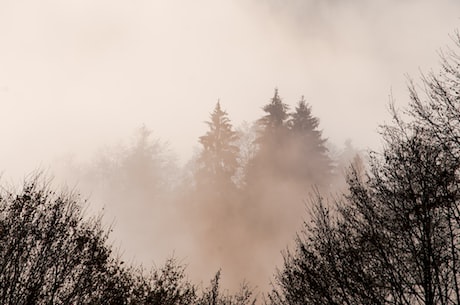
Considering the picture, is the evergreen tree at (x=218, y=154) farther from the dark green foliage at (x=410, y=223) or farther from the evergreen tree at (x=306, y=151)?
the dark green foliage at (x=410, y=223)

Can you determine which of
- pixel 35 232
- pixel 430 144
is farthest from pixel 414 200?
pixel 35 232

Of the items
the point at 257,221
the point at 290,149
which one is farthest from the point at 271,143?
the point at 257,221

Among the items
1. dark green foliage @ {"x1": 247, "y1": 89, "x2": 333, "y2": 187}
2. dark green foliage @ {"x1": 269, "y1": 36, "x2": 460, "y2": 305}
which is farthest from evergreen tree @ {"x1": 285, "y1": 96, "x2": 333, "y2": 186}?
dark green foliage @ {"x1": 269, "y1": 36, "x2": 460, "y2": 305}

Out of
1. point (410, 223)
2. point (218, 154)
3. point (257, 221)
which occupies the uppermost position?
point (218, 154)

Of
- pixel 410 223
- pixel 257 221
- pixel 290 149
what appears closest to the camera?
pixel 410 223

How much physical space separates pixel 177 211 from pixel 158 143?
48.7 ft

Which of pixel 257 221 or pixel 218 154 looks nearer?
pixel 257 221

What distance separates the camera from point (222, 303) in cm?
1923

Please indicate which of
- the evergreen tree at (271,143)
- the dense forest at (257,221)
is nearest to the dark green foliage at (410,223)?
the dense forest at (257,221)

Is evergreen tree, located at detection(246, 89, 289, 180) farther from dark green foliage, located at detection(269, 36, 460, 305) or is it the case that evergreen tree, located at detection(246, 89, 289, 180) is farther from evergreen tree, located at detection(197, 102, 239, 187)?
dark green foliage, located at detection(269, 36, 460, 305)

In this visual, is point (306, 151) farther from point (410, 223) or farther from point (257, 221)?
point (410, 223)

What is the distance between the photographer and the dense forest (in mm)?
7473

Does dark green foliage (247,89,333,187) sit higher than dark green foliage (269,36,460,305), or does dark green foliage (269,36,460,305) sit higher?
dark green foliage (247,89,333,187)

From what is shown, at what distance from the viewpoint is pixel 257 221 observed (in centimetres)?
3600
